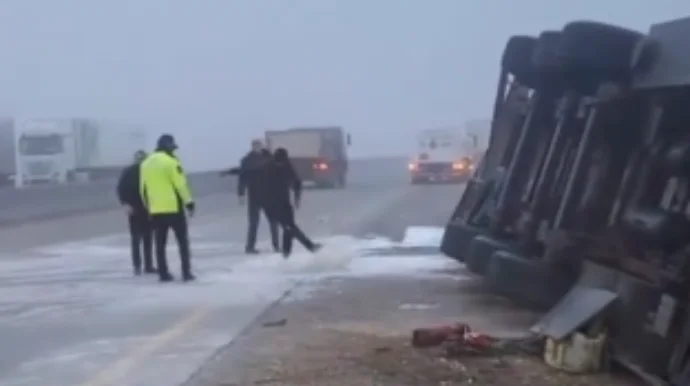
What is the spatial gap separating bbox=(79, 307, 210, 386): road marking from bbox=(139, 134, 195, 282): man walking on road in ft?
9.59

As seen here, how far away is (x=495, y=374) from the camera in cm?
884

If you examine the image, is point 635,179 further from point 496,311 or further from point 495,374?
point 496,311

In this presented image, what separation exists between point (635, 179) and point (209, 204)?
101 ft

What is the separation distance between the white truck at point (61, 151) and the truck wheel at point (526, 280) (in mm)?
43773

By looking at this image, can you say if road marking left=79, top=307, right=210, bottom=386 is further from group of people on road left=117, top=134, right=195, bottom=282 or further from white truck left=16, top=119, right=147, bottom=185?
white truck left=16, top=119, right=147, bottom=185

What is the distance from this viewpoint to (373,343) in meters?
10.2

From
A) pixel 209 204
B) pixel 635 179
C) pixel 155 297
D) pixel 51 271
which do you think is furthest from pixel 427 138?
pixel 635 179

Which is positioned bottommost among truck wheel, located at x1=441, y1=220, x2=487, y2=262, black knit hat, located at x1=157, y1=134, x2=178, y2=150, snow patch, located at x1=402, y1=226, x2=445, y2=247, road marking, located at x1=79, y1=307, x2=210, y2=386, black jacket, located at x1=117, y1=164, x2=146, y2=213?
snow patch, located at x1=402, y1=226, x2=445, y2=247

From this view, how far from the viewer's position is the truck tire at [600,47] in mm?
10133

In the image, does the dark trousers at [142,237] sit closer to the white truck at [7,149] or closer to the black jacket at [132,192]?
the black jacket at [132,192]

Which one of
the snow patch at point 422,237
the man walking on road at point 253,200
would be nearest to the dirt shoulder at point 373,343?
the man walking on road at point 253,200

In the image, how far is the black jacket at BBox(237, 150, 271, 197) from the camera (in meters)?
19.2

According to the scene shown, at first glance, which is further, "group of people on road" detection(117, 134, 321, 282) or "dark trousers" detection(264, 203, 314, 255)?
"dark trousers" detection(264, 203, 314, 255)

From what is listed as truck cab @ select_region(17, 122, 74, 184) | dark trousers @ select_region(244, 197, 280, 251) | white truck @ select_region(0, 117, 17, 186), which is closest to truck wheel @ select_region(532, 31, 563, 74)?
dark trousers @ select_region(244, 197, 280, 251)
